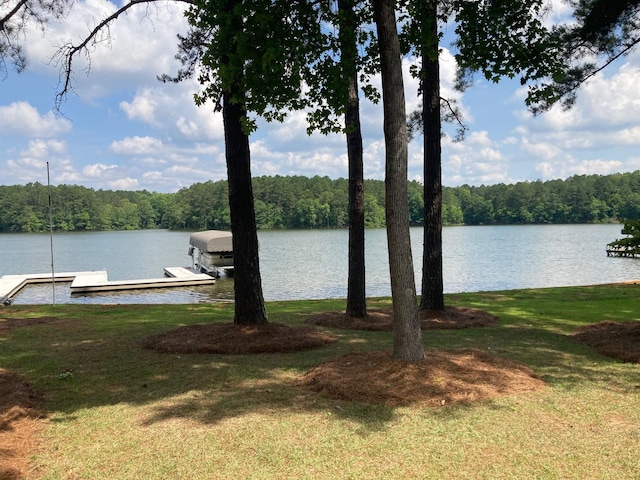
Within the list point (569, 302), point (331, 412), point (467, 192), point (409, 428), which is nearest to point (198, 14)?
point (331, 412)

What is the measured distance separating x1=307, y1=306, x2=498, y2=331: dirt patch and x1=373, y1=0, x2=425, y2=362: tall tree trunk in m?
3.90

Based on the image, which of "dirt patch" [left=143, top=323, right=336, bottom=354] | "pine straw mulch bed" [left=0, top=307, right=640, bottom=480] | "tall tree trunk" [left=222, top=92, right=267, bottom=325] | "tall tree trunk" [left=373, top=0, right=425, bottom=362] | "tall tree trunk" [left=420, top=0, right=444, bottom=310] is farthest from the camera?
"tall tree trunk" [left=420, top=0, right=444, bottom=310]

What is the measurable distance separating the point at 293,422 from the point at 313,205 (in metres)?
107

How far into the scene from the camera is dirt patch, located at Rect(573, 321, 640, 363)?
7350 mm

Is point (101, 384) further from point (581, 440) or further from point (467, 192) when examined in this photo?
point (467, 192)

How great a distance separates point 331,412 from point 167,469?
5.64 feet

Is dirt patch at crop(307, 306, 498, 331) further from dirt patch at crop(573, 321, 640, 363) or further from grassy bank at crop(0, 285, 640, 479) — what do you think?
dirt patch at crop(573, 321, 640, 363)

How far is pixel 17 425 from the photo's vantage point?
4770 mm

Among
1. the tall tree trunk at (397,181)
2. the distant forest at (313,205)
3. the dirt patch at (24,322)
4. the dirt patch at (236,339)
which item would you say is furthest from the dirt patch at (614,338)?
the distant forest at (313,205)

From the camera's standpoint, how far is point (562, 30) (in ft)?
34.1

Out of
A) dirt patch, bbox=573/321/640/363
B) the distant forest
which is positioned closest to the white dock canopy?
dirt patch, bbox=573/321/640/363

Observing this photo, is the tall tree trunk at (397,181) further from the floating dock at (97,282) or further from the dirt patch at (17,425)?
the floating dock at (97,282)

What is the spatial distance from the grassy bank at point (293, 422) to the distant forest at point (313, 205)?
94.9 meters

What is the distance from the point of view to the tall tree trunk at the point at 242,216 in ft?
27.9
